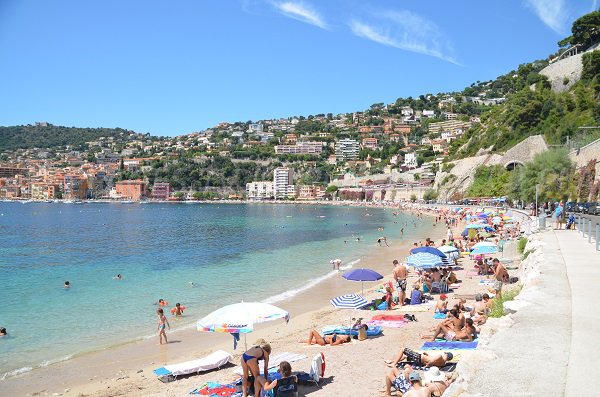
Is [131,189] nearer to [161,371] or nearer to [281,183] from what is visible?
[281,183]

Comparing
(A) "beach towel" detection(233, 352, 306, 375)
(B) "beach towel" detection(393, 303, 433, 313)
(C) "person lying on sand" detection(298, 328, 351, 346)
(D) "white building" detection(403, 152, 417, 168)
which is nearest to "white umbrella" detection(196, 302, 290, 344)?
(A) "beach towel" detection(233, 352, 306, 375)

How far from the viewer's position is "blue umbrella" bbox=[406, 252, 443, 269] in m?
14.6

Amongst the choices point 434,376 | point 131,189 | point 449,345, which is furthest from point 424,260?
point 131,189

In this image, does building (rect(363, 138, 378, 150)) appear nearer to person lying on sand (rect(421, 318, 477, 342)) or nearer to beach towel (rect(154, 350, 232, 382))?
person lying on sand (rect(421, 318, 477, 342))

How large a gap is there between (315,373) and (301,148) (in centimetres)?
18228

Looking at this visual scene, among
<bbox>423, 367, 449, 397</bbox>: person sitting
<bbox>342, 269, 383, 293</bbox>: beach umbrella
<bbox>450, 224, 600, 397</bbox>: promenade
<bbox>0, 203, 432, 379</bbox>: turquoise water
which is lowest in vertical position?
<bbox>0, 203, 432, 379</bbox>: turquoise water

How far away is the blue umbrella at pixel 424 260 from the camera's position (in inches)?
576

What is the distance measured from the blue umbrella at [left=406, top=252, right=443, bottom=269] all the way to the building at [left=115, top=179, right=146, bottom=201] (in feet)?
495

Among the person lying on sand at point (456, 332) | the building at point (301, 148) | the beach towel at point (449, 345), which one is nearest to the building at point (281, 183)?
the building at point (301, 148)

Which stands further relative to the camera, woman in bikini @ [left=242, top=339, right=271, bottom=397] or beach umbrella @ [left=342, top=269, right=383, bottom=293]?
beach umbrella @ [left=342, top=269, right=383, bottom=293]

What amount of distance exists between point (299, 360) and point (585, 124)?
5184cm

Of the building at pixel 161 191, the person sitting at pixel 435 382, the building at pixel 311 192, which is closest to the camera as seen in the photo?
the person sitting at pixel 435 382

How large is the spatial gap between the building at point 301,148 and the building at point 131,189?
54377 mm

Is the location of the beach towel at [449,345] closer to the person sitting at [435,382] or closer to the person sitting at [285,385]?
the person sitting at [435,382]
